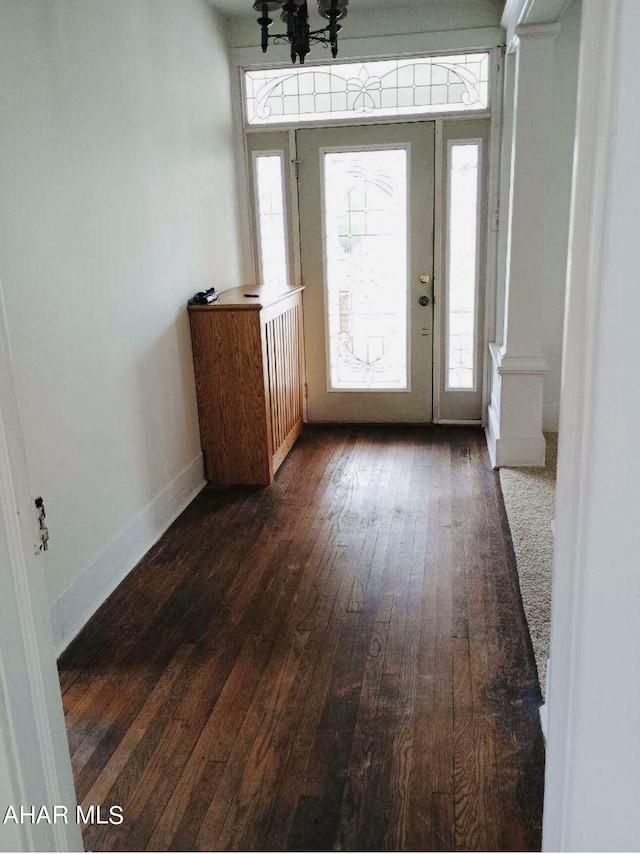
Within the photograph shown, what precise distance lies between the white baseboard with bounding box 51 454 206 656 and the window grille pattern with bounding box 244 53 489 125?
8.23 ft

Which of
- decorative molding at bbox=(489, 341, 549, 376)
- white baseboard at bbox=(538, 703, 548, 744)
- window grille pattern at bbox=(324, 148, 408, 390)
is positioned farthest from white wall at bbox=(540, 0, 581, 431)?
white baseboard at bbox=(538, 703, 548, 744)

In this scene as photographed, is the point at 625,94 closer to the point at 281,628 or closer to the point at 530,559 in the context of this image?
the point at 281,628

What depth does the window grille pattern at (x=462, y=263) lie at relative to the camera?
4.72 meters

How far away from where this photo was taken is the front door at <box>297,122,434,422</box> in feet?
15.7

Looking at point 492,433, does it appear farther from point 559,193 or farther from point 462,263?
point 559,193

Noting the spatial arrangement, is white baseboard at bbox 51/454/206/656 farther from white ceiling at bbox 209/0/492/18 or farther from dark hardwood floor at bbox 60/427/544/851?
white ceiling at bbox 209/0/492/18

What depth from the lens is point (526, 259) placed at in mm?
4012

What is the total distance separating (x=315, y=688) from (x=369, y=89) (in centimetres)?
391

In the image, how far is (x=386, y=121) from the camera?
471 cm

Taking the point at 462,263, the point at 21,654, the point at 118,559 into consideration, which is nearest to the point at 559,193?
the point at 462,263

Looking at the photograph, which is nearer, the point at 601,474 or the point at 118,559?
the point at 601,474

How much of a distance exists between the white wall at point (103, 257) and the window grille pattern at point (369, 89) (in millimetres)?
660

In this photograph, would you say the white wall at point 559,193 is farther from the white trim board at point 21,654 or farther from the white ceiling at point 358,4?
the white trim board at point 21,654

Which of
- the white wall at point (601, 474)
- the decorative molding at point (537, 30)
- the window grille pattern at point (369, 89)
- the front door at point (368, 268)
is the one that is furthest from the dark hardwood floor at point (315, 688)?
the window grille pattern at point (369, 89)
